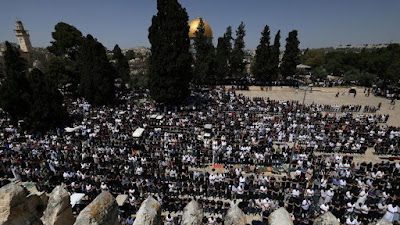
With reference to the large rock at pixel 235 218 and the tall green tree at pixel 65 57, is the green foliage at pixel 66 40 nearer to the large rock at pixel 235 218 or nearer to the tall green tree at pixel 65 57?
the tall green tree at pixel 65 57

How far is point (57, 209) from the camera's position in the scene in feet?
22.5

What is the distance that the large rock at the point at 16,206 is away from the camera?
580 centimetres

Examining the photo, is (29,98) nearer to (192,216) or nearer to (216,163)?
(216,163)

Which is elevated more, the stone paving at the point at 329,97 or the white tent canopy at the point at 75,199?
the white tent canopy at the point at 75,199

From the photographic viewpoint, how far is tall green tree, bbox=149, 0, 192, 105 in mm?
27891

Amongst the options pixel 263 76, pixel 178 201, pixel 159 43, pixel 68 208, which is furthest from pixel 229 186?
pixel 263 76

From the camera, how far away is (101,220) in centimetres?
568

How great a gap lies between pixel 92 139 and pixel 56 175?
524 cm

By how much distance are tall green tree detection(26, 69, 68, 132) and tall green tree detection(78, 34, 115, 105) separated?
6.15m

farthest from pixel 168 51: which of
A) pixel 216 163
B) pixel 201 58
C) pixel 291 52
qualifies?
pixel 291 52

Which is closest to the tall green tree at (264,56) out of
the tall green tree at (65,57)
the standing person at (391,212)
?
the tall green tree at (65,57)

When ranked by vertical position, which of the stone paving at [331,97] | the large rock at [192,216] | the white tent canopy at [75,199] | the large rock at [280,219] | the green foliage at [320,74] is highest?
the large rock at [280,219]

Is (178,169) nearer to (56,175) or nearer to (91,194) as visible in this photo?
(91,194)

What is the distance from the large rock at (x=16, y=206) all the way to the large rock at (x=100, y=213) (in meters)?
2.02
